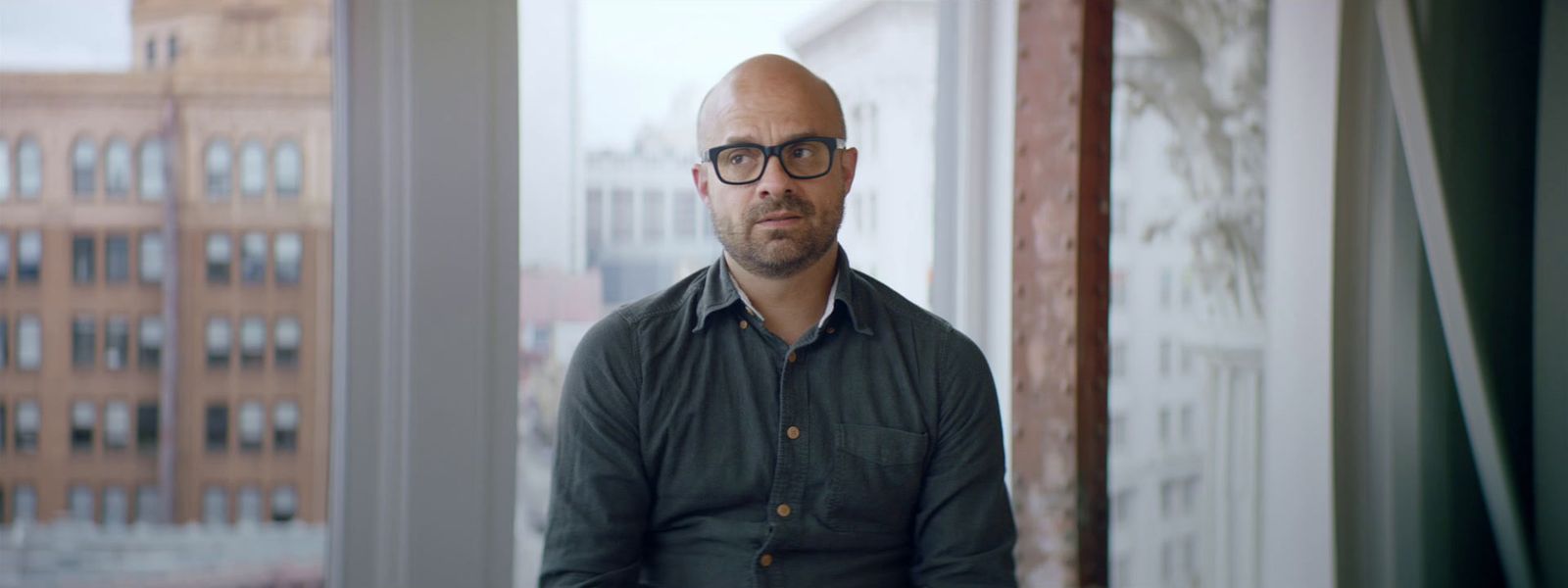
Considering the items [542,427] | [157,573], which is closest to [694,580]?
[542,427]

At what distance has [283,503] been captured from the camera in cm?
214

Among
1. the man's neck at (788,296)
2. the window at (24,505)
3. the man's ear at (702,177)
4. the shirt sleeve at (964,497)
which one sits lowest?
the window at (24,505)

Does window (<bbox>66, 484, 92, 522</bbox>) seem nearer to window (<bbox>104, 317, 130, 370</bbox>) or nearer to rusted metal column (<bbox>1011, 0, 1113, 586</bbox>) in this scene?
window (<bbox>104, 317, 130, 370</bbox>)

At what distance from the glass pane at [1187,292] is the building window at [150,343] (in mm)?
2279

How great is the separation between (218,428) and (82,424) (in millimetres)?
235

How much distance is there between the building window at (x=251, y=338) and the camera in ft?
6.90

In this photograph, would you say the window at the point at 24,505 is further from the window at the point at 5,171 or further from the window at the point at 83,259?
the window at the point at 5,171

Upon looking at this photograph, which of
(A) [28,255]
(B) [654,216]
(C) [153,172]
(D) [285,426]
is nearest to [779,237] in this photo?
(B) [654,216]

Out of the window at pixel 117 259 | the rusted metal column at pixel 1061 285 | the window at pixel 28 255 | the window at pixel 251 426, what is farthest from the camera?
the window at pixel 251 426

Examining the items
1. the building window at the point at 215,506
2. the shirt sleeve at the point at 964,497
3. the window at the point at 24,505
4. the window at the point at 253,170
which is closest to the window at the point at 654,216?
the window at the point at 253,170

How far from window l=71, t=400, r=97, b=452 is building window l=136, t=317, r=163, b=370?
12 centimetres

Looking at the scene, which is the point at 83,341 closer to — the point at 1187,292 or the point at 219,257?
the point at 219,257

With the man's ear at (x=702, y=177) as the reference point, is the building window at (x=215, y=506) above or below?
below

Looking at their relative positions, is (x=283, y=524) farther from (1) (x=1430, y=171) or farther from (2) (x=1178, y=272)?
(1) (x=1430, y=171)
